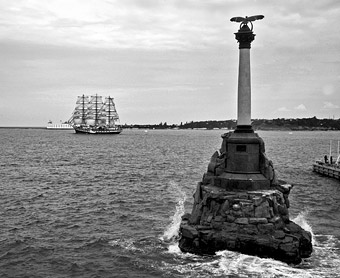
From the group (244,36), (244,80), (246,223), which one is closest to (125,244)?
(246,223)

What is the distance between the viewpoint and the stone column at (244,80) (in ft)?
56.6

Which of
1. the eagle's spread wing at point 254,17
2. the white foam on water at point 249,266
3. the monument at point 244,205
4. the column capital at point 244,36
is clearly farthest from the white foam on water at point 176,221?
the eagle's spread wing at point 254,17

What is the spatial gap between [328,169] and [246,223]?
27255mm

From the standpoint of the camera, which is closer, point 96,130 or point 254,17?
point 254,17

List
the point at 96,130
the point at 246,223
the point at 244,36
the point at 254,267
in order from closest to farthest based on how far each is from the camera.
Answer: the point at 254,267 < the point at 246,223 < the point at 244,36 < the point at 96,130

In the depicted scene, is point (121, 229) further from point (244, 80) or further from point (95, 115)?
point (95, 115)

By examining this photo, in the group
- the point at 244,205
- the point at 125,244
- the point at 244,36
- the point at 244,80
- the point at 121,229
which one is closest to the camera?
the point at 244,205

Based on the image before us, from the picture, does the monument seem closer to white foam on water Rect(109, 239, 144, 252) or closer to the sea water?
the sea water

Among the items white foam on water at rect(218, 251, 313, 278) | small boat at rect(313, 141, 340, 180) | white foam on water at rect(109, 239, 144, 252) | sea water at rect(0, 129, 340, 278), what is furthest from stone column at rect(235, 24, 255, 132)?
small boat at rect(313, 141, 340, 180)

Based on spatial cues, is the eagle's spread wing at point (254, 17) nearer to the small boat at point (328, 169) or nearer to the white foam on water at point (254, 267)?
the white foam on water at point (254, 267)

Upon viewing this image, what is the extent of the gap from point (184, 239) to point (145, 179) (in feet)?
63.2

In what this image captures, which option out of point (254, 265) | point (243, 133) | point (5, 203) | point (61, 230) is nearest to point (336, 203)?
point (243, 133)

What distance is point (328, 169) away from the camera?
39.4 m

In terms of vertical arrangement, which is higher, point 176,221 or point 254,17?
point 254,17
